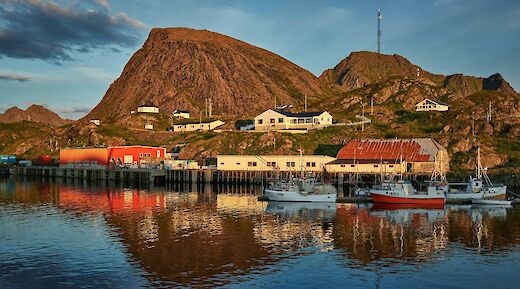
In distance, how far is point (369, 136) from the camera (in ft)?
456

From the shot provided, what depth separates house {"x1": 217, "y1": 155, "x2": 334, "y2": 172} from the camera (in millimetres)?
107750

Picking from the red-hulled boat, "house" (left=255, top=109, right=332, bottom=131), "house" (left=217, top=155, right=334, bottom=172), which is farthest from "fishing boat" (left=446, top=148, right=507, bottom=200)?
"house" (left=255, top=109, right=332, bottom=131)

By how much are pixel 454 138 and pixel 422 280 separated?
3776 inches

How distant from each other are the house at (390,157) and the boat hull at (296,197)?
26.1m

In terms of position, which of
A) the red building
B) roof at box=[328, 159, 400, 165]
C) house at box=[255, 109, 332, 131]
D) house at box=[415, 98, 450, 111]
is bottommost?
roof at box=[328, 159, 400, 165]

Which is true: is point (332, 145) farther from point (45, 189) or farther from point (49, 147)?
point (49, 147)

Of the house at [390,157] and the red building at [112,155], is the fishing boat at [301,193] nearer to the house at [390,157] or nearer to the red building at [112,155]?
the house at [390,157]

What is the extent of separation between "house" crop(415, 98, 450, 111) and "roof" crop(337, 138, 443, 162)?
6032cm

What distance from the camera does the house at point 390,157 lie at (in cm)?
10250

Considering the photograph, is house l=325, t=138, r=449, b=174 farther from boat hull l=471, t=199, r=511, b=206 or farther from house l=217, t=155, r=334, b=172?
boat hull l=471, t=199, r=511, b=206

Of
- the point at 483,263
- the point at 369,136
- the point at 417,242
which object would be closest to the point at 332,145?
the point at 369,136

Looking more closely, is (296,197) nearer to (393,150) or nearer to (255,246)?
(255,246)

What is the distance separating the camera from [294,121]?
151500 millimetres

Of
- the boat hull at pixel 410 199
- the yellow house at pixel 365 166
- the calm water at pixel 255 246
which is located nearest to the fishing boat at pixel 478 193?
the calm water at pixel 255 246
